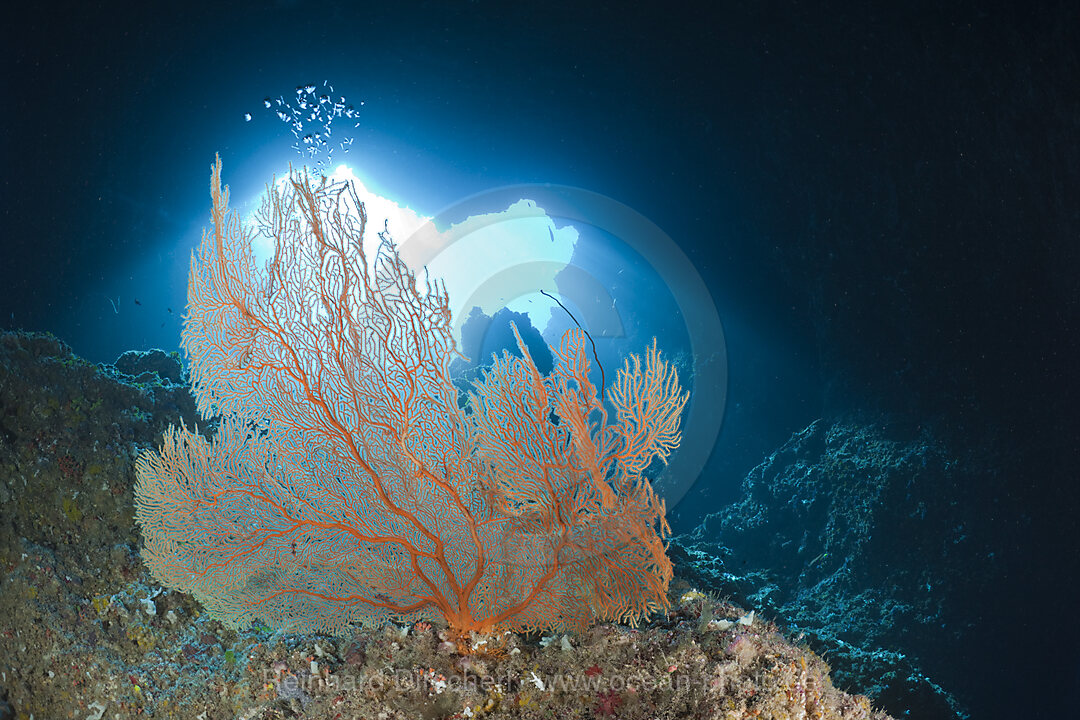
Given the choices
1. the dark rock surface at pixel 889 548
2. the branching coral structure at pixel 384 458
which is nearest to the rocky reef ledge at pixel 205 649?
the branching coral structure at pixel 384 458

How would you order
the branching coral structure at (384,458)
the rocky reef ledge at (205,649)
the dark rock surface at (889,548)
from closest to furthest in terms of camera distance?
the rocky reef ledge at (205,649), the branching coral structure at (384,458), the dark rock surface at (889,548)

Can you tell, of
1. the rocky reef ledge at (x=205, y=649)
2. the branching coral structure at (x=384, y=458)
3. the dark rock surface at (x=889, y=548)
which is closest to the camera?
the rocky reef ledge at (x=205, y=649)

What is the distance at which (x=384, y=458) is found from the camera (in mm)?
3176

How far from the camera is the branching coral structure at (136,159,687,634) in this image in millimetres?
3109

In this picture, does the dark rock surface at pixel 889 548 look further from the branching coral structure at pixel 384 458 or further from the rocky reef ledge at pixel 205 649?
the branching coral structure at pixel 384 458

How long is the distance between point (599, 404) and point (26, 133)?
12.0m

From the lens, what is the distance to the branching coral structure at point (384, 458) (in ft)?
10.2

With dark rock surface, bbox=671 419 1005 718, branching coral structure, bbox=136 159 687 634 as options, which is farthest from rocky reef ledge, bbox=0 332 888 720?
dark rock surface, bbox=671 419 1005 718

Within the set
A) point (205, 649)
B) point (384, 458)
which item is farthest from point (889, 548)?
point (205, 649)

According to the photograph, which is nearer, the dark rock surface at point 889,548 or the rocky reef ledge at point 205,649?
the rocky reef ledge at point 205,649

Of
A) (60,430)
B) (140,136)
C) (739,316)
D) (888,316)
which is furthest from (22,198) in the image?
(888,316)

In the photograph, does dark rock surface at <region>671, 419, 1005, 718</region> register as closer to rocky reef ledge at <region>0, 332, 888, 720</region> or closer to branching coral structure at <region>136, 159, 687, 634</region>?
rocky reef ledge at <region>0, 332, 888, 720</region>

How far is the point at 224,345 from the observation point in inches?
132

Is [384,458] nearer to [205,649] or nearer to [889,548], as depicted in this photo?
[205,649]
